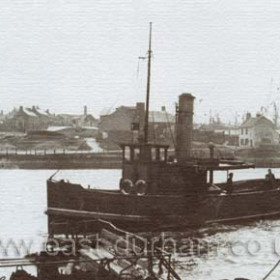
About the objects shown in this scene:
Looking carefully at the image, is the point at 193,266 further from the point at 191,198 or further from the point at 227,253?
the point at 191,198

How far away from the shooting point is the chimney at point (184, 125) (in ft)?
94.4

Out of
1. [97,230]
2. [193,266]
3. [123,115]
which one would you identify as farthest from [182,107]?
[123,115]

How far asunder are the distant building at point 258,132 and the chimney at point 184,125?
59.6 m

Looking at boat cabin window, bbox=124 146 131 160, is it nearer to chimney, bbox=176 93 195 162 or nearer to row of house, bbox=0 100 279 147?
chimney, bbox=176 93 195 162

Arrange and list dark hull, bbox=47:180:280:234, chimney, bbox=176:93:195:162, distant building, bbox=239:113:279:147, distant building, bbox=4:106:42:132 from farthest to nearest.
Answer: distant building, bbox=4:106:42:132 → distant building, bbox=239:113:279:147 → chimney, bbox=176:93:195:162 → dark hull, bbox=47:180:280:234

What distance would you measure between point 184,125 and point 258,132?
203 feet

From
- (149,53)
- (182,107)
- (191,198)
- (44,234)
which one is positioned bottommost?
(44,234)

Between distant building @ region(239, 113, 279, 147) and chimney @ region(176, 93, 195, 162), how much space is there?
195 feet

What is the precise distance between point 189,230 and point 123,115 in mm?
58646

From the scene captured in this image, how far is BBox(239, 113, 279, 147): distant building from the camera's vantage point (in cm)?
8788

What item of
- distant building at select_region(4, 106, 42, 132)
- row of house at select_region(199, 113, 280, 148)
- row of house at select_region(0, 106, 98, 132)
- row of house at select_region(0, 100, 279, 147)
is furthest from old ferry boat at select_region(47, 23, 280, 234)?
distant building at select_region(4, 106, 42, 132)

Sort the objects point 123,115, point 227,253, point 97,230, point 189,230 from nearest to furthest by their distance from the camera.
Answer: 1. point 227,253
2. point 97,230
3. point 189,230
4. point 123,115

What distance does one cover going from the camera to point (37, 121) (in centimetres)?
10138

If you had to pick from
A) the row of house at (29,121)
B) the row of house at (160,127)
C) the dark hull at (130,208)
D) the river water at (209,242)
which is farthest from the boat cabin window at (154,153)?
the row of house at (29,121)
